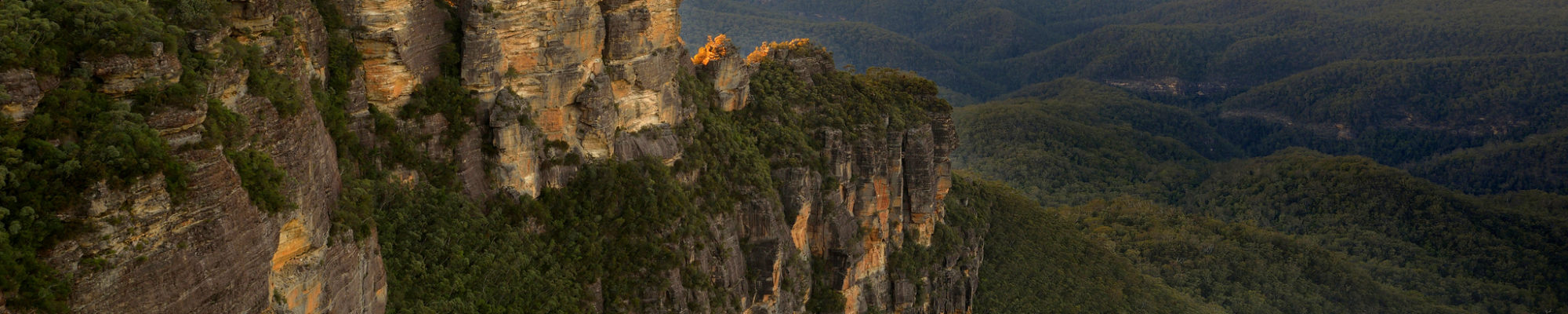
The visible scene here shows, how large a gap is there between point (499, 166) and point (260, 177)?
51.8 feet

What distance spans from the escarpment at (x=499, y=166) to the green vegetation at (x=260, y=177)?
0.30 feet

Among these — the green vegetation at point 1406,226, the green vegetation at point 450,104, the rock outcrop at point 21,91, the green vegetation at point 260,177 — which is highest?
the rock outcrop at point 21,91

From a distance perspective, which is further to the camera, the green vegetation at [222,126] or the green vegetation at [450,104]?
the green vegetation at [450,104]

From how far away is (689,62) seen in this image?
181 feet

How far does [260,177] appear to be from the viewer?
25.3m

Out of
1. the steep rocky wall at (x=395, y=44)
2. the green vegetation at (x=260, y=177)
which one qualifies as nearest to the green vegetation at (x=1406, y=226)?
the steep rocky wall at (x=395, y=44)

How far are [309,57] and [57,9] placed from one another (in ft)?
32.7

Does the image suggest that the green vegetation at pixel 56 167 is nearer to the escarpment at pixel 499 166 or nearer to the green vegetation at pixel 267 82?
the escarpment at pixel 499 166

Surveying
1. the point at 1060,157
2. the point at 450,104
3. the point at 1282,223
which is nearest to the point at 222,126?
the point at 450,104

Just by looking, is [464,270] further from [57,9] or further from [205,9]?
[57,9]

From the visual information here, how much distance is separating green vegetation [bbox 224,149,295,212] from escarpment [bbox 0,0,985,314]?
92mm

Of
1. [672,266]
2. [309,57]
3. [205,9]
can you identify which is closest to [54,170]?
[205,9]

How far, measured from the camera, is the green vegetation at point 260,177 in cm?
2484

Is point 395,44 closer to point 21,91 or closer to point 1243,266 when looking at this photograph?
point 21,91
